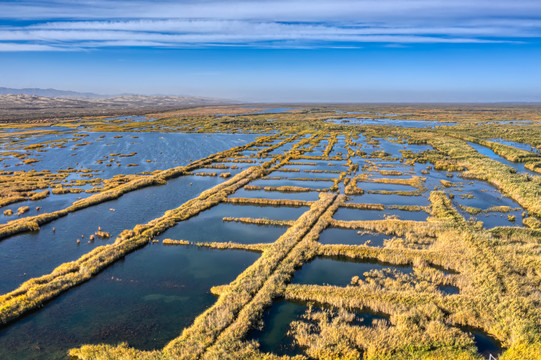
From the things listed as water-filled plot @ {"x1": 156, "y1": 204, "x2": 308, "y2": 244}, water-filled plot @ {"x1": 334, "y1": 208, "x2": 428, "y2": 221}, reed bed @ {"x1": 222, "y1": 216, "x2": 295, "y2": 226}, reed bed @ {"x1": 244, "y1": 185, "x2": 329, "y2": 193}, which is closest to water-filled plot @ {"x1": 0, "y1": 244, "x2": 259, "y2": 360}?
water-filled plot @ {"x1": 156, "y1": 204, "x2": 308, "y2": 244}

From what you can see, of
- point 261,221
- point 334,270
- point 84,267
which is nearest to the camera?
point 84,267

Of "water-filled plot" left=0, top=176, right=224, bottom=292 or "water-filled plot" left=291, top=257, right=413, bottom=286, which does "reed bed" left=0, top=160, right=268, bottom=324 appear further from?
"water-filled plot" left=291, top=257, right=413, bottom=286

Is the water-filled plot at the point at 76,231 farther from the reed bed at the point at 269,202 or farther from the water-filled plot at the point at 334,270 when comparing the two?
the water-filled plot at the point at 334,270

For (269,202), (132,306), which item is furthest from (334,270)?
(269,202)

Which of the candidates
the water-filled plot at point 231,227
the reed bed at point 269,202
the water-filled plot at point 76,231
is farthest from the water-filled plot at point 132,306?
the reed bed at point 269,202

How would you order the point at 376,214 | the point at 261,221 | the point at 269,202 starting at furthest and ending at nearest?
the point at 269,202 < the point at 376,214 < the point at 261,221

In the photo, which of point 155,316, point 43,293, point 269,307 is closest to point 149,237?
point 43,293

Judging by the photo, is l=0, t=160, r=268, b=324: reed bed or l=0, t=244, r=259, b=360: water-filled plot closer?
l=0, t=244, r=259, b=360: water-filled plot

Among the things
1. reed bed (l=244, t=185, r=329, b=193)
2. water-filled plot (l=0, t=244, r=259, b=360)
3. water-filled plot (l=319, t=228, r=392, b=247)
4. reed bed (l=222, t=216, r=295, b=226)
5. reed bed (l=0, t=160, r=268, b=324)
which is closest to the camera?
water-filled plot (l=0, t=244, r=259, b=360)

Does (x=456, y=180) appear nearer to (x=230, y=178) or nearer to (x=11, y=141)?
(x=230, y=178)

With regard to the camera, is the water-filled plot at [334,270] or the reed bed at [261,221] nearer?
the water-filled plot at [334,270]

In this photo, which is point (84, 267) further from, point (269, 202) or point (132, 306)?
point (269, 202)
